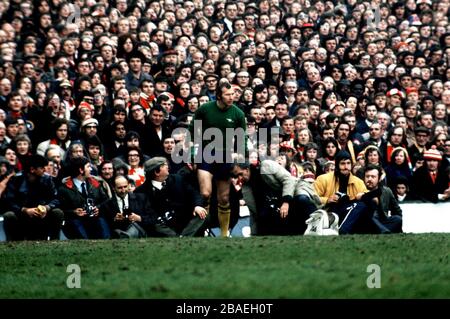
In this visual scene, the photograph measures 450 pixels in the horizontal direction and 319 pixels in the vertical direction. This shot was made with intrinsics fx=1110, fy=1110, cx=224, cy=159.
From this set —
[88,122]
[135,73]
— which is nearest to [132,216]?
[88,122]

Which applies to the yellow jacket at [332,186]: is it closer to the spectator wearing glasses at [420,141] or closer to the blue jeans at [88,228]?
the blue jeans at [88,228]

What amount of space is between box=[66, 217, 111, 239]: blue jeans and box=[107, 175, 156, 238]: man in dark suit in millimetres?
134

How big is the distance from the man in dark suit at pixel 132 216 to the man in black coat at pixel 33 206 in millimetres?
740

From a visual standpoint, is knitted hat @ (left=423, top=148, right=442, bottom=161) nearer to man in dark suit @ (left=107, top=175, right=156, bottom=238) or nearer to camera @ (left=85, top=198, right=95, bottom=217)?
Result: man in dark suit @ (left=107, top=175, right=156, bottom=238)

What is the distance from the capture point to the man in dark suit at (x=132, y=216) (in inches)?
597

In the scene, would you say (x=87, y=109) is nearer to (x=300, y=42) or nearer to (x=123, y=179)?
(x=123, y=179)

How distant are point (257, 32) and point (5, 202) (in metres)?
9.16

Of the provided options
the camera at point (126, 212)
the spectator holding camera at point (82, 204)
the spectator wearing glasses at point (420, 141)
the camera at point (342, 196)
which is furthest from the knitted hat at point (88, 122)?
the spectator wearing glasses at point (420, 141)

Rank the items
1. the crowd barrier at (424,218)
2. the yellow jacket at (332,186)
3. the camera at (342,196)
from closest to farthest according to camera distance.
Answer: the camera at (342,196)
the yellow jacket at (332,186)
the crowd barrier at (424,218)

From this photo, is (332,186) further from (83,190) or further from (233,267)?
(233,267)

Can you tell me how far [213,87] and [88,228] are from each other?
554 cm

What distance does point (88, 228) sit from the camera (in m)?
15.3

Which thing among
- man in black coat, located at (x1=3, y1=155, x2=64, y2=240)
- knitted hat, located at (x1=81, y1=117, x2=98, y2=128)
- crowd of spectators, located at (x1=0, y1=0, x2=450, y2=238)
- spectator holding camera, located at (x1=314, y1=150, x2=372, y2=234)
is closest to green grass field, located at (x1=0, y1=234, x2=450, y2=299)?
man in black coat, located at (x1=3, y1=155, x2=64, y2=240)
